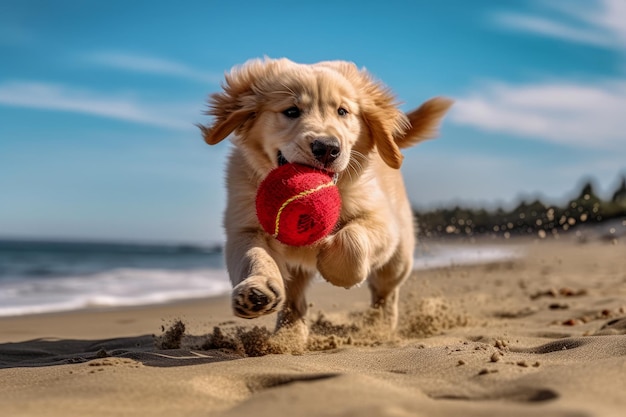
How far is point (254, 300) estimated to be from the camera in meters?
3.21

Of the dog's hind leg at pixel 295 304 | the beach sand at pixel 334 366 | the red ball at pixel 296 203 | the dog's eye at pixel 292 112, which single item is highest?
the dog's eye at pixel 292 112

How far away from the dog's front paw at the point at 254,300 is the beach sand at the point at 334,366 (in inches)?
8.5

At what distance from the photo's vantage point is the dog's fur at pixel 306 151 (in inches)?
150

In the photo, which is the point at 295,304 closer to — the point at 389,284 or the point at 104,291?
the point at 389,284

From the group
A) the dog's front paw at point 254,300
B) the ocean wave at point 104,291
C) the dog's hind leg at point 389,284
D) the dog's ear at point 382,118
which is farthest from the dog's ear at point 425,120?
the ocean wave at point 104,291

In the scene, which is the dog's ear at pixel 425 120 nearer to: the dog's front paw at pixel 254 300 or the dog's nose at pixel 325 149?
the dog's nose at pixel 325 149

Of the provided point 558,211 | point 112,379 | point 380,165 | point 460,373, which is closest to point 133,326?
point 380,165

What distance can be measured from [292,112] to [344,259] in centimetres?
88

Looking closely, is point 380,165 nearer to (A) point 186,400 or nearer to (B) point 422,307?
(B) point 422,307

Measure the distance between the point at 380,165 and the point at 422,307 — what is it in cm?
125

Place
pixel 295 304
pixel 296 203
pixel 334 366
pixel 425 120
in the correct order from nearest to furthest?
pixel 334 366 → pixel 296 203 → pixel 295 304 → pixel 425 120

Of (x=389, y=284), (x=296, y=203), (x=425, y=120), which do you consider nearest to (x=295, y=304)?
(x=389, y=284)

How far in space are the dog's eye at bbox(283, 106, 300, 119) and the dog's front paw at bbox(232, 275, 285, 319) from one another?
111 cm

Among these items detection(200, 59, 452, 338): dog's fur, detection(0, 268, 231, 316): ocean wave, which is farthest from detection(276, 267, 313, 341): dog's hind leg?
detection(0, 268, 231, 316): ocean wave
